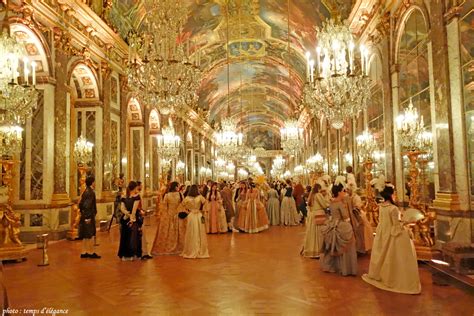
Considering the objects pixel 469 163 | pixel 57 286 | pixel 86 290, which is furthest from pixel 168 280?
pixel 469 163

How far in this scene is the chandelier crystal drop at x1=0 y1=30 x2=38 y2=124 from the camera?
7281 mm

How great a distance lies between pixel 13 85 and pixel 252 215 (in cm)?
734

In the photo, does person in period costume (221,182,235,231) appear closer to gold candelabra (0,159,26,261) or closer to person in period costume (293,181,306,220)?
person in period costume (293,181,306,220)

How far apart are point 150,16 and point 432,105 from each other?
5.96 meters

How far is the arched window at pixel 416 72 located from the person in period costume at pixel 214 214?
5486 millimetres

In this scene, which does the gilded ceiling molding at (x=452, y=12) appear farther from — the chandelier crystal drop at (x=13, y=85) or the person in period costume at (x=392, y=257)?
the chandelier crystal drop at (x=13, y=85)

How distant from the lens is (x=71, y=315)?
4527 mm

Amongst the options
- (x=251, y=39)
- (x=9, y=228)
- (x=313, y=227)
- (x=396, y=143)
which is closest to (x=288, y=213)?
(x=396, y=143)

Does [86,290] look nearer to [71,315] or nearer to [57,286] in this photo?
[57,286]

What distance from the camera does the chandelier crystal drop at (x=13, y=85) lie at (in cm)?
728

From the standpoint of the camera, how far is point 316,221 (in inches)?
299

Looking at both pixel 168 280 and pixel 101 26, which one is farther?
pixel 101 26

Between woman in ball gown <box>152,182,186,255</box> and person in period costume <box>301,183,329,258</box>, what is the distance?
8.93ft

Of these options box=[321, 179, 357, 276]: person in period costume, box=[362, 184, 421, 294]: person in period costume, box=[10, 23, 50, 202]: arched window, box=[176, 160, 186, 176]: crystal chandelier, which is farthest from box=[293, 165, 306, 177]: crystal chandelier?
box=[362, 184, 421, 294]: person in period costume
